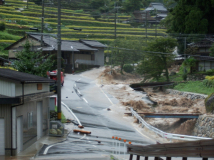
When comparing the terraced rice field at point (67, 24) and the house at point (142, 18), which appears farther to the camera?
the house at point (142, 18)

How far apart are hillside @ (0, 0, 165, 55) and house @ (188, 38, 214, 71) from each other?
66.2ft

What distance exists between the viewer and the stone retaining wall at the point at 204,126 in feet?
74.6

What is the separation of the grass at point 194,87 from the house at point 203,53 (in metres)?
4.83

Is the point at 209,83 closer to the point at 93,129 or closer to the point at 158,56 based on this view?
the point at 158,56

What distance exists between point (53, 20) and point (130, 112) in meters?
59.1

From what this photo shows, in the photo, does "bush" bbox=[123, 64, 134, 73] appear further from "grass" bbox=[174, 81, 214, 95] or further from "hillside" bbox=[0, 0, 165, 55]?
"grass" bbox=[174, 81, 214, 95]

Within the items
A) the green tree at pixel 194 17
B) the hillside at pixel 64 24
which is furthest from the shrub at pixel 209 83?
the hillside at pixel 64 24

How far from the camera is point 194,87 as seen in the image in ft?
125

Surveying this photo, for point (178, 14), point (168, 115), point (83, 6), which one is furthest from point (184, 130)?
point (83, 6)

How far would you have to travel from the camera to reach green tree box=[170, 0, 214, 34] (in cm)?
4619

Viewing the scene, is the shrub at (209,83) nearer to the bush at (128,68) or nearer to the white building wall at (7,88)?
the bush at (128,68)

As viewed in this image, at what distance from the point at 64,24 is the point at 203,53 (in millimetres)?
43757

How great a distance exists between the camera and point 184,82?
136ft

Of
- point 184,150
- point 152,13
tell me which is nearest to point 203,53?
point 184,150
